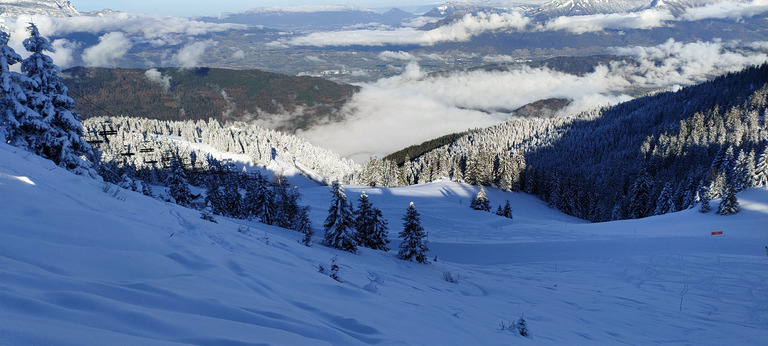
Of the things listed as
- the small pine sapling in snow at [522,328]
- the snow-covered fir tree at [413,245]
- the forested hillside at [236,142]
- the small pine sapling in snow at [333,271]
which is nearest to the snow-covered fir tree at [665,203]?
the snow-covered fir tree at [413,245]

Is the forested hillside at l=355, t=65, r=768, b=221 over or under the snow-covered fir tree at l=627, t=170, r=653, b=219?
over

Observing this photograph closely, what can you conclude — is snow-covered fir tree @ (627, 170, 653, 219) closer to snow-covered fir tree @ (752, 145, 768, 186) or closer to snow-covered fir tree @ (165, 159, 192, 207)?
snow-covered fir tree @ (752, 145, 768, 186)

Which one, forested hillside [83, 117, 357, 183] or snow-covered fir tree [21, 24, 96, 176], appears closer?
snow-covered fir tree [21, 24, 96, 176]

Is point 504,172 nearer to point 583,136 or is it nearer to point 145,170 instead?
point 145,170

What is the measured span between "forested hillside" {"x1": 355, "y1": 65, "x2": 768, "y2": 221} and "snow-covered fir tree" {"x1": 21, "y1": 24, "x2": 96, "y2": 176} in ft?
136

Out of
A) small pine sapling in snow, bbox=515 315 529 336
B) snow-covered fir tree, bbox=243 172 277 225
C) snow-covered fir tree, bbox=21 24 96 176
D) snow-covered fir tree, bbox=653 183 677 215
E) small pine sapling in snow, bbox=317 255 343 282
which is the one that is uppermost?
snow-covered fir tree, bbox=21 24 96 176

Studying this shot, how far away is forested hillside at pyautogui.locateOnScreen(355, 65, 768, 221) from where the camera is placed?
208 ft

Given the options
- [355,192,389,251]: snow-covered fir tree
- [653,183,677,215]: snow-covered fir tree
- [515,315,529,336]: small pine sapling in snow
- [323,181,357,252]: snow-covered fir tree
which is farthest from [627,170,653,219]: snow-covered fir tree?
[515,315,529,336]: small pine sapling in snow

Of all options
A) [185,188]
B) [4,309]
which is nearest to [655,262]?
[4,309]

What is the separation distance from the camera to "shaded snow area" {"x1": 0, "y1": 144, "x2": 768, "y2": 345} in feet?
10.5

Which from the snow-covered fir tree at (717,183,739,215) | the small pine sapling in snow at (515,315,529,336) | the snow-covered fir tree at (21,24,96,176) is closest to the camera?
the small pine sapling in snow at (515,315,529,336)

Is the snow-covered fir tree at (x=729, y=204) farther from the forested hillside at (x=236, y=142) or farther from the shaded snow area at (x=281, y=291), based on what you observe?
the forested hillside at (x=236, y=142)

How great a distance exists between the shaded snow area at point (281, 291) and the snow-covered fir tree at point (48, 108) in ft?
24.4

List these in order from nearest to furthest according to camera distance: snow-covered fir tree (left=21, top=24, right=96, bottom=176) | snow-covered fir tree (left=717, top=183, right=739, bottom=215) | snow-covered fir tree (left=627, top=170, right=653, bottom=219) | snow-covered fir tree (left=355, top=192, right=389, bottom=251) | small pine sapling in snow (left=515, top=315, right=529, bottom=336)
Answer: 1. small pine sapling in snow (left=515, top=315, right=529, bottom=336)
2. snow-covered fir tree (left=21, top=24, right=96, bottom=176)
3. snow-covered fir tree (left=355, top=192, right=389, bottom=251)
4. snow-covered fir tree (left=717, top=183, right=739, bottom=215)
5. snow-covered fir tree (left=627, top=170, right=653, bottom=219)
